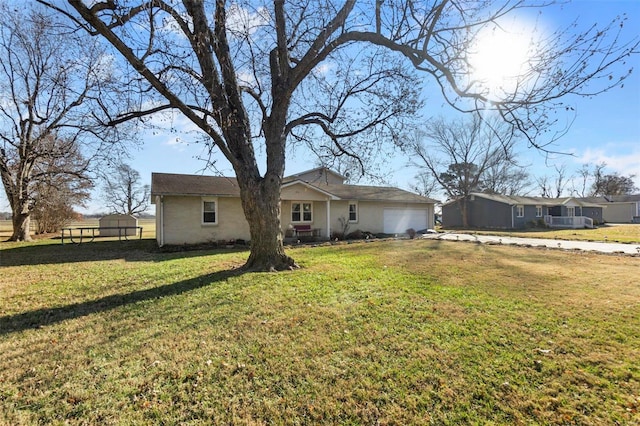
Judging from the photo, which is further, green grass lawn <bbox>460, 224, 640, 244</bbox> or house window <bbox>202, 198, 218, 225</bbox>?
green grass lawn <bbox>460, 224, 640, 244</bbox>

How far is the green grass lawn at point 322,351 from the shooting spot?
272 centimetres

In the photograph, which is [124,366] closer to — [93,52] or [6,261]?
[93,52]

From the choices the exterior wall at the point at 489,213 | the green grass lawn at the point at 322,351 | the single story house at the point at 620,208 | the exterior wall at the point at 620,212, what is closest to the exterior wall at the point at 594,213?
the single story house at the point at 620,208

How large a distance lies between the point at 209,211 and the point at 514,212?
1205 inches

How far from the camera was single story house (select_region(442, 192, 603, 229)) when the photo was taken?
32.0 metres

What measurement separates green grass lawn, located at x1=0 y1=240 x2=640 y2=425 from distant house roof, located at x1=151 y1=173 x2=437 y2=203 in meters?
7.00

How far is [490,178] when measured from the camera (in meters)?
41.9

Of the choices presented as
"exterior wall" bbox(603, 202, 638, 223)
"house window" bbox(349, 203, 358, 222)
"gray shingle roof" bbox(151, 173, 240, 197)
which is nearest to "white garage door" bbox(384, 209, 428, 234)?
"house window" bbox(349, 203, 358, 222)

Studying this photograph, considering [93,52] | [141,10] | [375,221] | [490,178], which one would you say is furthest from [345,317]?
[490,178]

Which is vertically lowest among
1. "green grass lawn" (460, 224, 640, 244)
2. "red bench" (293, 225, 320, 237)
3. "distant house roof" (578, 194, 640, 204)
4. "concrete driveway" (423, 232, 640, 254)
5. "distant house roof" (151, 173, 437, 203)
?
"concrete driveway" (423, 232, 640, 254)

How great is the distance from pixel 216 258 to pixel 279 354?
8.16 metres

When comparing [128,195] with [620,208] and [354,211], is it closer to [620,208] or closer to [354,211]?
[354,211]

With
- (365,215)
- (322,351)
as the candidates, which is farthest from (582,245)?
(322,351)

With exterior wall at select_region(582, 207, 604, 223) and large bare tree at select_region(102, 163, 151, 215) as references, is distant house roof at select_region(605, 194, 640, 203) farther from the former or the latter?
large bare tree at select_region(102, 163, 151, 215)
